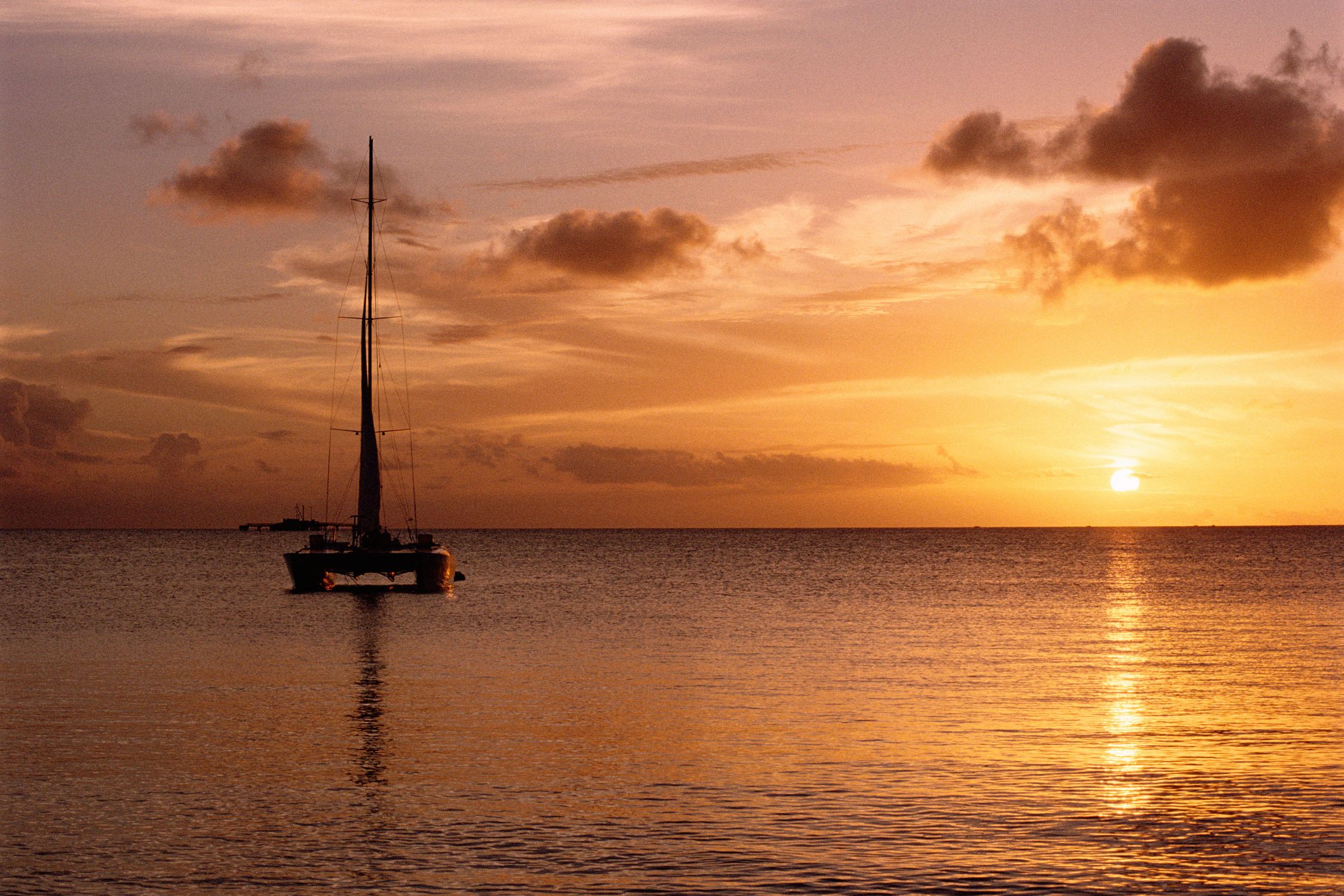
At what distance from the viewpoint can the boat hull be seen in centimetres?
9025

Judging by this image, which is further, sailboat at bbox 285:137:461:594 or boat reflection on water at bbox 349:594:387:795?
sailboat at bbox 285:137:461:594

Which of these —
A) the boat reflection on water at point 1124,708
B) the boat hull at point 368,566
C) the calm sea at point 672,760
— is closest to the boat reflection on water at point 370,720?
the calm sea at point 672,760

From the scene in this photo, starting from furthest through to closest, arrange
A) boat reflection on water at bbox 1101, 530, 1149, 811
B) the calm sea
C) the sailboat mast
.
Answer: the sailboat mast < boat reflection on water at bbox 1101, 530, 1149, 811 < the calm sea

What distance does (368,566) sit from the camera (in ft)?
295

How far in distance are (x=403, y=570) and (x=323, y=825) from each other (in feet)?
226

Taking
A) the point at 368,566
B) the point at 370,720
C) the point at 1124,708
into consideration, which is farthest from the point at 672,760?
the point at 368,566

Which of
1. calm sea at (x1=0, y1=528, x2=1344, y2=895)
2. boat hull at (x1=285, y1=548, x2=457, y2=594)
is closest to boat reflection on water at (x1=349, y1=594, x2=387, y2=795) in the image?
calm sea at (x1=0, y1=528, x2=1344, y2=895)

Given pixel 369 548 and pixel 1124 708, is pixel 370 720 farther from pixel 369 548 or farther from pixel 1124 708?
pixel 369 548

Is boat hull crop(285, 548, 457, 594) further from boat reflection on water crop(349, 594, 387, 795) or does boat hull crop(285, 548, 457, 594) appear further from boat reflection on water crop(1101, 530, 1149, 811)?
boat reflection on water crop(1101, 530, 1149, 811)

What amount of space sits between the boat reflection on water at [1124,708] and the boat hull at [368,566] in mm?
44997

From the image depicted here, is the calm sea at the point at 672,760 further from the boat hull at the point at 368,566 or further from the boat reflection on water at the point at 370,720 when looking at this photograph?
the boat hull at the point at 368,566

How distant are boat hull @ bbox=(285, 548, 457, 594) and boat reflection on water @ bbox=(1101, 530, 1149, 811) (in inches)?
1772

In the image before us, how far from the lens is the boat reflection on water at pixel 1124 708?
87.0 ft

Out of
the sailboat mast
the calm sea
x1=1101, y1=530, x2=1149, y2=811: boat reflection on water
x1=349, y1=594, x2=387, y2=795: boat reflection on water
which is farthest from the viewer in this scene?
the sailboat mast
